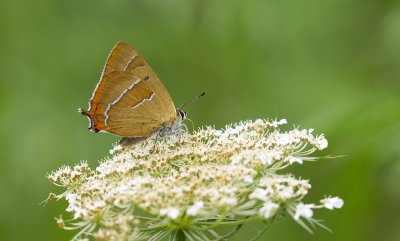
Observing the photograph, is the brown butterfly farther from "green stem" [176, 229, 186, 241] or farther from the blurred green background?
"green stem" [176, 229, 186, 241]

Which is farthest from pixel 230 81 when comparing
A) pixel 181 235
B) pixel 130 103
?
pixel 181 235

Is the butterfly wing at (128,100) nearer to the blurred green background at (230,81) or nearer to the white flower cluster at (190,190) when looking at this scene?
the white flower cluster at (190,190)

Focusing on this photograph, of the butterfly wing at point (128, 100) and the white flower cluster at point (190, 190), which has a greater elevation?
the butterfly wing at point (128, 100)

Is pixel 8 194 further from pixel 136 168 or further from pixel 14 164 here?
pixel 136 168

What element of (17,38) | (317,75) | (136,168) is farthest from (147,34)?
(136,168)

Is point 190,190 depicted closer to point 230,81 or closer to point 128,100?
point 128,100

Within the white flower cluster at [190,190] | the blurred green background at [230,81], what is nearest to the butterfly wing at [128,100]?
the white flower cluster at [190,190]

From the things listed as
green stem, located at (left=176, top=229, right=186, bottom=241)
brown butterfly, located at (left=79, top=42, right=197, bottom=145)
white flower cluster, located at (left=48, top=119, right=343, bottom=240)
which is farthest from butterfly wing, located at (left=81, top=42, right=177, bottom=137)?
green stem, located at (left=176, top=229, right=186, bottom=241)
